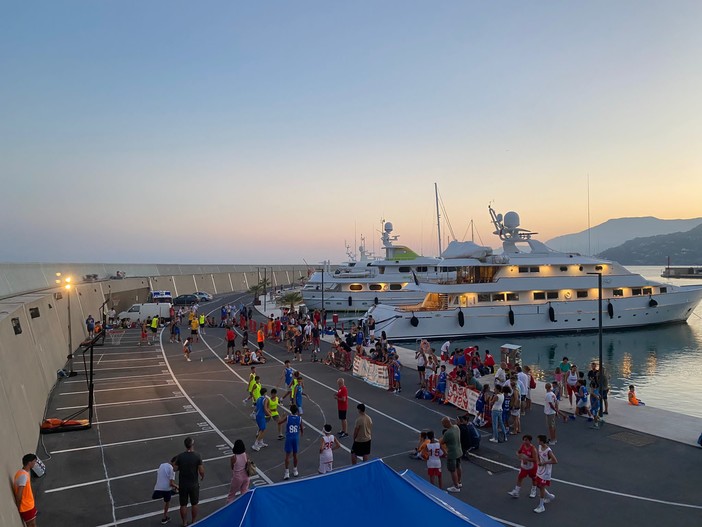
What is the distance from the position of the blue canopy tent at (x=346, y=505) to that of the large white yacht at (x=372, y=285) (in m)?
39.0

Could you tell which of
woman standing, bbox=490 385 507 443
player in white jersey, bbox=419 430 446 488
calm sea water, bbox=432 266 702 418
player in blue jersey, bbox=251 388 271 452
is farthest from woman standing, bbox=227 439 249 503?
calm sea water, bbox=432 266 702 418

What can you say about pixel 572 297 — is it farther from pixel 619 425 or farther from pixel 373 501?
pixel 373 501

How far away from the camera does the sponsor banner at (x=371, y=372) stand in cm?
1836

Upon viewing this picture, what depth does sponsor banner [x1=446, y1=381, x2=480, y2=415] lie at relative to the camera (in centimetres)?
1439

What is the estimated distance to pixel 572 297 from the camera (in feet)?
127

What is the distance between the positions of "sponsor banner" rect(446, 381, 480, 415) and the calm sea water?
35.1ft

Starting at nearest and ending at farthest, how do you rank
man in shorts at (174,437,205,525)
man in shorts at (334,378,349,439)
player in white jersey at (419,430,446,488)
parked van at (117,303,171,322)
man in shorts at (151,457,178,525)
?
man in shorts at (174,437,205,525) < man in shorts at (151,457,178,525) < player in white jersey at (419,430,446,488) < man in shorts at (334,378,349,439) < parked van at (117,303,171,322)

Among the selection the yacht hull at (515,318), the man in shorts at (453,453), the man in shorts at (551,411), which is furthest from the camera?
the yacht hull at (515,318)

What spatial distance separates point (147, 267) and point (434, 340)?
38887 mm

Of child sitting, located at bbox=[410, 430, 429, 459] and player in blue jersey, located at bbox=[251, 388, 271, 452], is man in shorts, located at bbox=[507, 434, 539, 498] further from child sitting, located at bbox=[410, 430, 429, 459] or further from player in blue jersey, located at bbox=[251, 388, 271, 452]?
player in blue jersey, located at bbox=[251, 388, 271, 452]

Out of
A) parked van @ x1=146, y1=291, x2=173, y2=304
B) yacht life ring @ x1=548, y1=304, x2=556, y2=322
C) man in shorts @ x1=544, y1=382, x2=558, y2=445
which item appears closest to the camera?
man in shorts @ x1=544, y1=382, x2=558, y2=445

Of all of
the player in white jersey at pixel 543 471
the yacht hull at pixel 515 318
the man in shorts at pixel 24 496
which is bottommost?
the yacht hull at pixel 515 318

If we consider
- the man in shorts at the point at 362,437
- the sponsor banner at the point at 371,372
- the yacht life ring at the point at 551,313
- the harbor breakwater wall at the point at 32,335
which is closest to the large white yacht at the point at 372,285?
the yacht life ring at the point at 551,313

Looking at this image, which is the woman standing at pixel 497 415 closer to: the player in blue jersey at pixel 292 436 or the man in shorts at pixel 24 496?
the player in blue jersey at pixel 292 436
